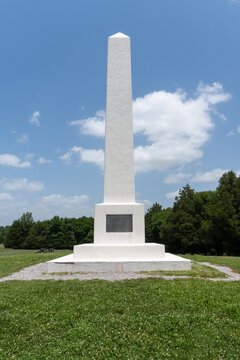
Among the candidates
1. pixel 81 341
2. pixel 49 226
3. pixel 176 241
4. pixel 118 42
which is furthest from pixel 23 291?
pixel 49 226

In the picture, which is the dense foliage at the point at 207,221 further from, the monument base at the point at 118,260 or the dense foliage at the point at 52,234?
the dense foliage at the point at 52,234

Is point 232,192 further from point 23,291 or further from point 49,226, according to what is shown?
point 49,226

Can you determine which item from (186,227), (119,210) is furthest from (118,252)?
(186,227)

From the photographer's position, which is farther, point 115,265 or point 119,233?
point 119,233

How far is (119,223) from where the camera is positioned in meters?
11.3

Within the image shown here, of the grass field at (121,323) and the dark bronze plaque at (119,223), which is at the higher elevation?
the dark bronze plaque at (119,223)

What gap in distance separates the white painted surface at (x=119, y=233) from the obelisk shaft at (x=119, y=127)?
2.25 feet

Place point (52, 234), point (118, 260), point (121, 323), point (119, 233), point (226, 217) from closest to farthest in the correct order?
point (121, 323) → point (118, 260) → point (119, 233) → point (226, 217) → point (52, 234)

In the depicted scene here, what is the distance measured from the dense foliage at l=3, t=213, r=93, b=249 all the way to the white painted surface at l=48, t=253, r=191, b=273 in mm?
44373

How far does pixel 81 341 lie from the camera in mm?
3861

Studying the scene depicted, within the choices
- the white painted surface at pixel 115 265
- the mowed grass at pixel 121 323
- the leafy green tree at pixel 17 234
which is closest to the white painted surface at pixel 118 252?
the white painted surface at pixel 115 265

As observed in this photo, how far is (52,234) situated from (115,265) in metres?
47.0

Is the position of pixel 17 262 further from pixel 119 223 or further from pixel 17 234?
pixel 17 234

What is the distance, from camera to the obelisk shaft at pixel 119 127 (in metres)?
12.2
